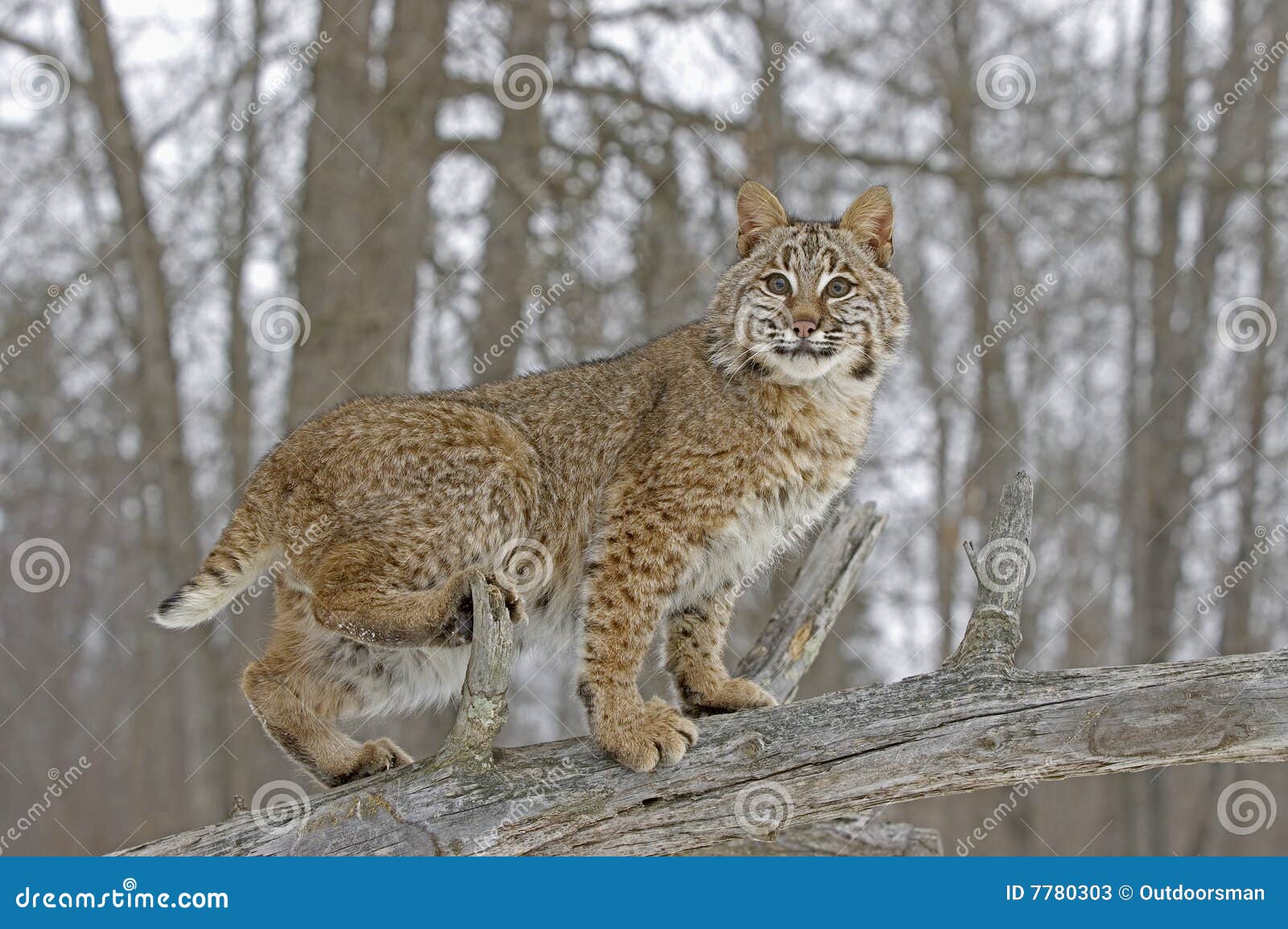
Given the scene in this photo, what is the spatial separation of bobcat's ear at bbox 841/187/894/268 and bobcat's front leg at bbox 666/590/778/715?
5.78ft

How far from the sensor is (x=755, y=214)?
577 centimetres

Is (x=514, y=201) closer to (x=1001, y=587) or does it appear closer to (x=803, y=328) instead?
(x=803, y=328)

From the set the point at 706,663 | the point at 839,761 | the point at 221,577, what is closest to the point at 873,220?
the point at 706,663

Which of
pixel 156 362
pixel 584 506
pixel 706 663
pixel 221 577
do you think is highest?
pixel 156 362


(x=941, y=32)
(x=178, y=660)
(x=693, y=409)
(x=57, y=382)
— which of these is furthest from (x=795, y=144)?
(x=57, y=382)

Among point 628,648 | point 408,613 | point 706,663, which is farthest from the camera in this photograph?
point 706,663

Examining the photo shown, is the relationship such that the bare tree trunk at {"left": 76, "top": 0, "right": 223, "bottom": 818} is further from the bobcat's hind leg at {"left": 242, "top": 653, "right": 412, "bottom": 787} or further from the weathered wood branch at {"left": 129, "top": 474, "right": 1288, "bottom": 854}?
the weathered wood branch at {"left": 129, "top": 474, "right": 1288, "bottom": 854}

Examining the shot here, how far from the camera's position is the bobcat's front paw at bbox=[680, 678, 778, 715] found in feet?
18.0

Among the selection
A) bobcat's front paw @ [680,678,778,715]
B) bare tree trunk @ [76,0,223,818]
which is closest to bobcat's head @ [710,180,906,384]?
bobcat's front paw @ [680,678,778,715]

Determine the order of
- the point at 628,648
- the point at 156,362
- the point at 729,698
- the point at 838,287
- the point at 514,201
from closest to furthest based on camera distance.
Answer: the point at 628,648, the point at 838,287, the point at 729,698, the point at 156,362, the point at 514,201

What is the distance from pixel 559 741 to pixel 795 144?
22.4 ft

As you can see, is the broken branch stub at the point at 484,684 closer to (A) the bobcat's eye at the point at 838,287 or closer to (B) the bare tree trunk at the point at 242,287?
(A) the bobcat's eye at the point at 838,287

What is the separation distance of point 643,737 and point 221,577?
1929mm

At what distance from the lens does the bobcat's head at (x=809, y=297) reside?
514cm
